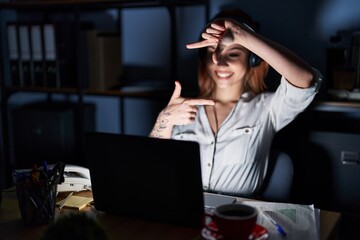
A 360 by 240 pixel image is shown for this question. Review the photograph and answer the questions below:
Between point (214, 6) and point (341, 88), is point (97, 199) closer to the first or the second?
point (341, 88)

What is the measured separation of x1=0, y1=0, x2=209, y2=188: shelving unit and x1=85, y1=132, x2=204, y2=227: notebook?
3.57ft

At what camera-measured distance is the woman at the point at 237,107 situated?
1.42m

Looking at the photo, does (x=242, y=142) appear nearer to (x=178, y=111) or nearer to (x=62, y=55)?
(x=178, y=111)

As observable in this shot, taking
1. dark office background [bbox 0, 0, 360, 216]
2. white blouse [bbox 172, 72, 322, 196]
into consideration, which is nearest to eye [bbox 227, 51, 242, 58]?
white blouse [bbox 172, 72, 322, 196]

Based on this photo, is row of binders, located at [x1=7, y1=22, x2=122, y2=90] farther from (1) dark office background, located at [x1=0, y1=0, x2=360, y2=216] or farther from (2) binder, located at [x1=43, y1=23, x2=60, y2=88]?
(1) dark office background, located at [x1=0, y1=0, x2=360, y2=216]

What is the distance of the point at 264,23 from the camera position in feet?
7.23

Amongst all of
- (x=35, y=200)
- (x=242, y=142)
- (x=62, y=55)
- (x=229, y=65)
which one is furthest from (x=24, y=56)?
(x=35, y=200)

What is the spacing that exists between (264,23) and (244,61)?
54 cm

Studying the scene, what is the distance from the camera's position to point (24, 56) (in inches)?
98.7

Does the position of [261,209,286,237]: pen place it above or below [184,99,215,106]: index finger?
below

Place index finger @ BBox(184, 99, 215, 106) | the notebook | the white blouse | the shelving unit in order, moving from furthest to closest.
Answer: the shelving unit → the white blouse → index finger @ BBox(184, 99, 215, 106) → the notebook

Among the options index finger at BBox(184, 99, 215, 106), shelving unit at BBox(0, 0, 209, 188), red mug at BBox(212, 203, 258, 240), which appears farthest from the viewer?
shelving unit at BBox(0, 0, 209, 188)

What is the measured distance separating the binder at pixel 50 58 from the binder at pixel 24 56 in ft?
0.35

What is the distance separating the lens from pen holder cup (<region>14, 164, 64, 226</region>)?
110cm
